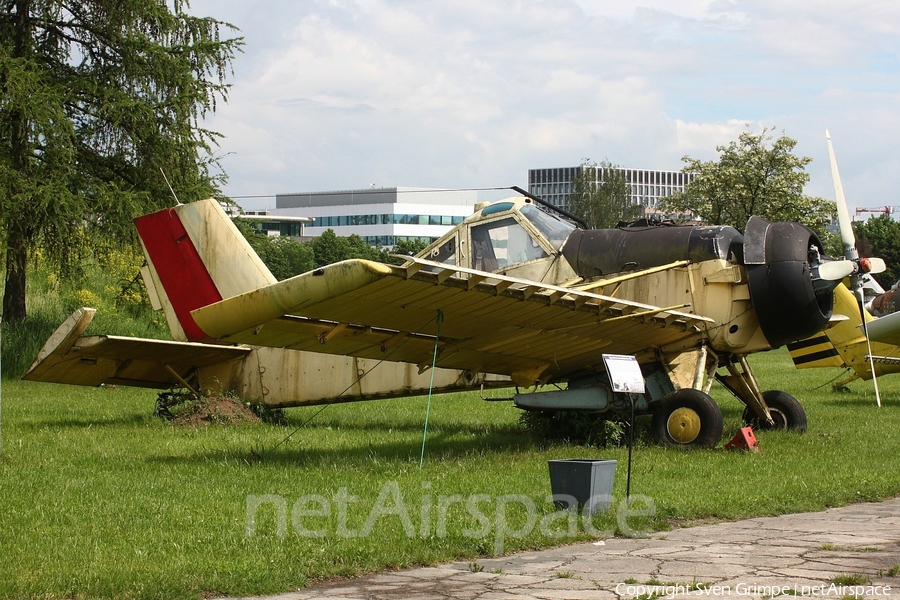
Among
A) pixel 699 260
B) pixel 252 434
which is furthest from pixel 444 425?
pixel 699 260

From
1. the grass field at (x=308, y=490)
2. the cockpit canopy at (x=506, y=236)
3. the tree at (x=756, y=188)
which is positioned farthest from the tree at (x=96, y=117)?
the tree at (x=756, y=188)

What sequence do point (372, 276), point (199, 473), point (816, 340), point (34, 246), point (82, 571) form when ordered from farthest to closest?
point (34, 246), point (816, 340), point (199, 473), point (372, 276), point (82, 571)

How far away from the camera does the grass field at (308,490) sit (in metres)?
5.90

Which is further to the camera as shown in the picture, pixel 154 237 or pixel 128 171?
pixel 128 171

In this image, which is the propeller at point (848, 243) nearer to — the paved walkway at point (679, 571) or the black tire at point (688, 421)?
the black tire at point (688, 421)

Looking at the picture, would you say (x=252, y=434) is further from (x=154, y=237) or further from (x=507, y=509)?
(x=507, y=509)

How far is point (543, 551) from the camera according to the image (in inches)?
255

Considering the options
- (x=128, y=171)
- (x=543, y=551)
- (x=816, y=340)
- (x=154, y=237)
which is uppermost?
(x=128, y=171)

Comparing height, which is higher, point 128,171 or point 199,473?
point 128,171

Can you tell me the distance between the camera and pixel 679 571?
5793 mm

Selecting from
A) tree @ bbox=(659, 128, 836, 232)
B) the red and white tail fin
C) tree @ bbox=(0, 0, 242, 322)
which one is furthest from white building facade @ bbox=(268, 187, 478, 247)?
the red and white tail fin

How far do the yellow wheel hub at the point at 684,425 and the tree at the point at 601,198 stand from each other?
2188 inches

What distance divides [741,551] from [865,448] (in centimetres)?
618

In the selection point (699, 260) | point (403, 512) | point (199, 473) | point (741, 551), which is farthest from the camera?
point (699, 260)
